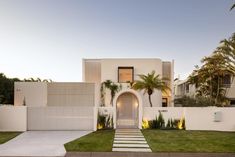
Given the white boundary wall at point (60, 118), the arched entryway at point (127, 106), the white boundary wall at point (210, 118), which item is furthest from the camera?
the arched entryway at point (127, 106)

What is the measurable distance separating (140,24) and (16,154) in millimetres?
15765

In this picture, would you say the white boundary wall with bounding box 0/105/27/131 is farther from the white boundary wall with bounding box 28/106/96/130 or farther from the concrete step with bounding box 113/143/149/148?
the concrete step with bounding box 113/143/149/148

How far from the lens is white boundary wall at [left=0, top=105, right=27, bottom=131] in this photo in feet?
53.2

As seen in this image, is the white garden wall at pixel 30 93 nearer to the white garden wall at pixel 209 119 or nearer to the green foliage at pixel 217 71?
the white garden wall at pixel 209 119

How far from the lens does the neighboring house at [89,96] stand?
1666cm

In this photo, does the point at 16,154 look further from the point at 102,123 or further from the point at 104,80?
the point at 104,80

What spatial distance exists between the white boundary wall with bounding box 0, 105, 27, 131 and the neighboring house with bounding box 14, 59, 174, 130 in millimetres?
451

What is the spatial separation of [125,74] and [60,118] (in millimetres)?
11986

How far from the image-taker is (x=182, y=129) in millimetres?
17094

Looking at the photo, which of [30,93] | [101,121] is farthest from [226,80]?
[30,93]

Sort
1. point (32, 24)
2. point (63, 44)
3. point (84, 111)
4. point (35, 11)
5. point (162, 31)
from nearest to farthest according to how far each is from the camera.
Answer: point (84, 111)
point (35, 11)
point (32, 24)
point (162, 31)
point (63, 44)

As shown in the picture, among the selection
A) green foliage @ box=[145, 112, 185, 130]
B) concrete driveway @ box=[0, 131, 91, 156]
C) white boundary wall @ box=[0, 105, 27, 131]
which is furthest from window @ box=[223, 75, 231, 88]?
concrete driveway @ box=[0, 131, 91, 156]

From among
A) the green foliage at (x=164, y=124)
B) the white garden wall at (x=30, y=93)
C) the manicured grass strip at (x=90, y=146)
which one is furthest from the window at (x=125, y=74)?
the manicured grass strip at (x=90, y=146)

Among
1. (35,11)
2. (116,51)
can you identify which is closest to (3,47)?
(35,11)
